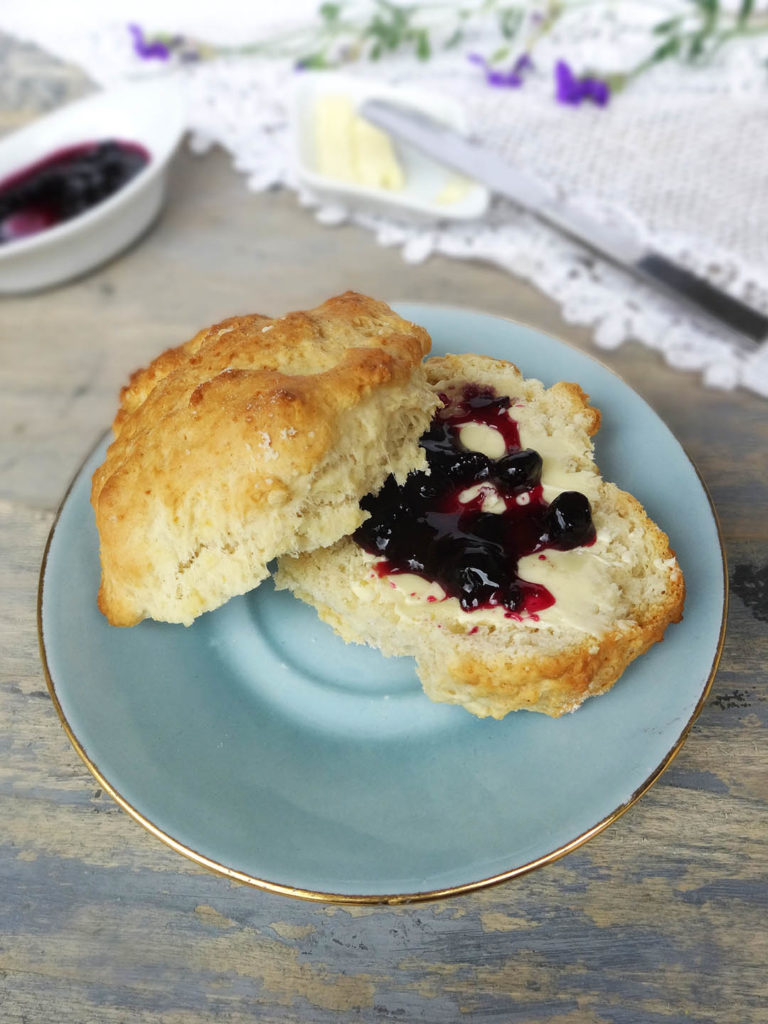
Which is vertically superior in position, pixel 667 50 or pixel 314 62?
pixel 667 50

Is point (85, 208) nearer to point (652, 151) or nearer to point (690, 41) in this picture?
point (652, 151)

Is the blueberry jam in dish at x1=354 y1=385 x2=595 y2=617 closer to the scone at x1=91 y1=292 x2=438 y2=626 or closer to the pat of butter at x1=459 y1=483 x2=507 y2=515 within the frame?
the pat of butter at x1=459 y1=483 x2=507 y2=515

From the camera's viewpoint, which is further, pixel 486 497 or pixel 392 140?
pixel 392 140

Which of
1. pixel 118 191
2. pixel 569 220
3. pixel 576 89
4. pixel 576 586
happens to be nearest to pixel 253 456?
pixel 576 586

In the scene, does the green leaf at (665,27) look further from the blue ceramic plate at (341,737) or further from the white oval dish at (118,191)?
the blue ceramic plate at (341,737)

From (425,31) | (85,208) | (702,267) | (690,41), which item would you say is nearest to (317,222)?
(85,208)

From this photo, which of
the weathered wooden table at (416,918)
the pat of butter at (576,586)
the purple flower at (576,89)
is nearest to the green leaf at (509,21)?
the purple flower at (576,89)

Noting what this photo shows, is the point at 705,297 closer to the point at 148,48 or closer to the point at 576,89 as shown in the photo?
the point at 576,89
